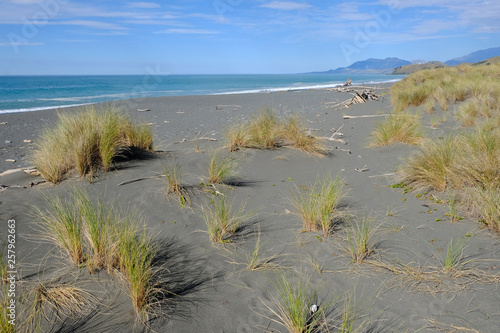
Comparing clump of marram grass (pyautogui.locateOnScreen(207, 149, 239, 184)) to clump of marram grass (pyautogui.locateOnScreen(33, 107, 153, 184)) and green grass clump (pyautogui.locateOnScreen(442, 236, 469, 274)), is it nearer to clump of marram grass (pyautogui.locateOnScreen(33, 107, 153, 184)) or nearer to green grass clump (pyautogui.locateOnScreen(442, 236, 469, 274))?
clump of marram grass (pyautogui.locateOnScreen(33, 107, 153, 184))

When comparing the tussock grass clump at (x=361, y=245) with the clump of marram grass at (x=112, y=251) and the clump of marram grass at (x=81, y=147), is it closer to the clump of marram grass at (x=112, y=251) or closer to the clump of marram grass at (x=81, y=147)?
the clump of marram grass at (x=112, y=251)

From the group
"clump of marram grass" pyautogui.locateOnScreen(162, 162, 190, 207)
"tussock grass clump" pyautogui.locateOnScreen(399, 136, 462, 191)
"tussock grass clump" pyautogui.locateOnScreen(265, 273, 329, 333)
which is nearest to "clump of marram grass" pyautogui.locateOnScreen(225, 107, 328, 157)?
"tussock grass clump" pyautogui.locateOnScreen(399, 136, 462, 191)

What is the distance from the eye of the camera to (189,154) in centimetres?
705

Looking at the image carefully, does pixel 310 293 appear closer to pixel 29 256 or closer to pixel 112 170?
pixel 29 256

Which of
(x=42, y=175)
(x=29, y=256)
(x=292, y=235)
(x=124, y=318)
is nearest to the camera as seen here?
(x=124, y=318)

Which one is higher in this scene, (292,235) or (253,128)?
(253,128)

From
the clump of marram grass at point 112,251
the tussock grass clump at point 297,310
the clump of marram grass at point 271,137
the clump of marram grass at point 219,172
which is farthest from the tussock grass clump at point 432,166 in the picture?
the clump of marram grass at point 112,251

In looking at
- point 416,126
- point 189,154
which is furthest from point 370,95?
point 189,154

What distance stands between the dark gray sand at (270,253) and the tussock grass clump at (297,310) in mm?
72

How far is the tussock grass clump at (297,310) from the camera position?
7.89 ft

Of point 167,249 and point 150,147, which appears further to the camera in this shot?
point 150,147

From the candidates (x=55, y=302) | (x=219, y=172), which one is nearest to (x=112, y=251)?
(x=55, y=302)

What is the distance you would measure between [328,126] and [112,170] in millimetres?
7223

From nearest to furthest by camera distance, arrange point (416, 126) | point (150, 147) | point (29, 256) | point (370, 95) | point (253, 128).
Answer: point (29, 256) → point (150, 147) → point (253, 128) → point (416, 126) → point (370, 95)
